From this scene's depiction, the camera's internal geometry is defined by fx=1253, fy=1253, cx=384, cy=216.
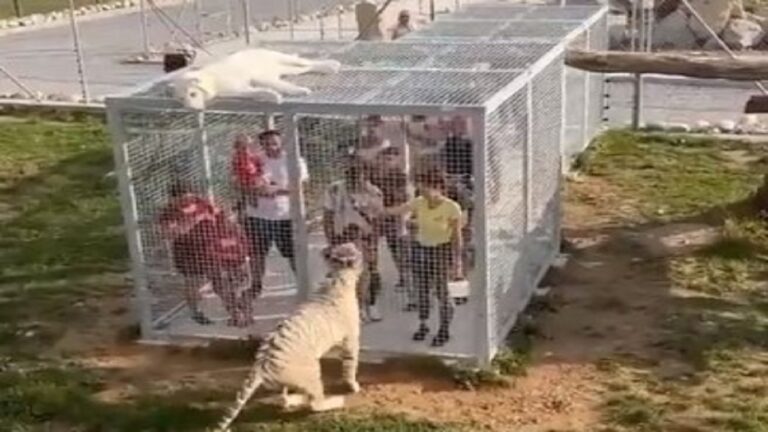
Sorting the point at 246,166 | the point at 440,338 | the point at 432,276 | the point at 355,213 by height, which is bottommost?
the point at 440,338

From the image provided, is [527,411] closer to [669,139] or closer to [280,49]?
[280,49]

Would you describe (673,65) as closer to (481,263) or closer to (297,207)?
(481,263)

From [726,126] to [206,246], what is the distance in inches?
322

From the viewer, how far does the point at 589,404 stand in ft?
24.8

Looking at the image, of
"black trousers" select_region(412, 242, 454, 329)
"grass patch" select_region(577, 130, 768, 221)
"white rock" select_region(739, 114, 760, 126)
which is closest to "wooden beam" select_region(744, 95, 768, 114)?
"grass patch" select_region(577, 130, 768, 221)

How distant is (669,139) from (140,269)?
24.0 ft

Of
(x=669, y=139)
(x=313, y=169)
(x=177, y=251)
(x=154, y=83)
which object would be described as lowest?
(x=669, y=139)

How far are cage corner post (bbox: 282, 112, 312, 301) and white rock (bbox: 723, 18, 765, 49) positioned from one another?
14245 millimetres

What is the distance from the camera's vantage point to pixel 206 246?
8258 mm

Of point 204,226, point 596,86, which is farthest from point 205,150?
point 596,86

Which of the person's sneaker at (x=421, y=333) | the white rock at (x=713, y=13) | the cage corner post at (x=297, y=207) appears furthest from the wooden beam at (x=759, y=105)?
the white rock at (x=713, y=13)

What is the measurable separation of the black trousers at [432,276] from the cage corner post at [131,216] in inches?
75.7

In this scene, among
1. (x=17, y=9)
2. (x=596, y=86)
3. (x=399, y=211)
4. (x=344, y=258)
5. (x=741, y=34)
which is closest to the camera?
(x=344, y=258)

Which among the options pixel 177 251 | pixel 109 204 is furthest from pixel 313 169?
pixel 109 204
